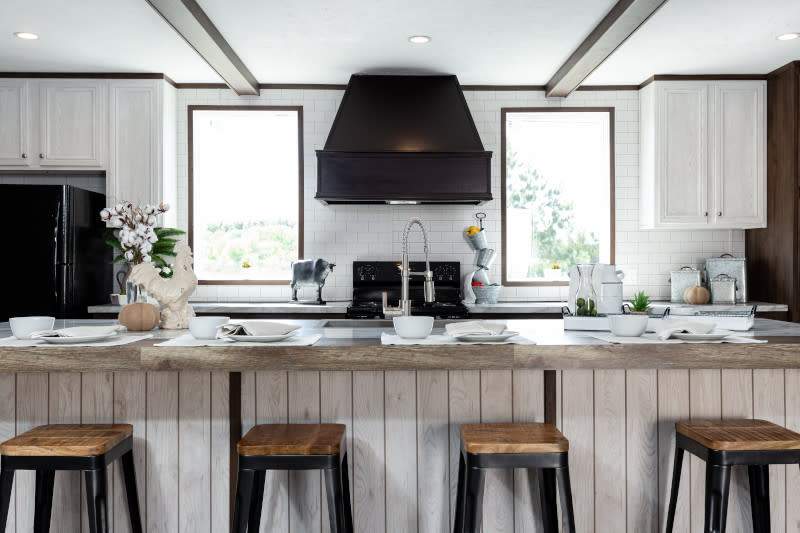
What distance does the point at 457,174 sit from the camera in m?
4.21

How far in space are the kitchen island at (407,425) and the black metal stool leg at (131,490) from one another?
0.42 feet

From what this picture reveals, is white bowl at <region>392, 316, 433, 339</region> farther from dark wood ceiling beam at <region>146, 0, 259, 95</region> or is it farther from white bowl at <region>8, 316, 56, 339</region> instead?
dark wood ceiling beam at <region>146, 0, 259, 95</region>

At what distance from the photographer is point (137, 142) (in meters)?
4.44

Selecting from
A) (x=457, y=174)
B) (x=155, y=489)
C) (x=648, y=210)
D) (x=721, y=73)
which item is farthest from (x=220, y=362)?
(x=721, y=73)

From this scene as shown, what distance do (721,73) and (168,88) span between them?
164 inches

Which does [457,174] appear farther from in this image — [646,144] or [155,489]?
[155,489]

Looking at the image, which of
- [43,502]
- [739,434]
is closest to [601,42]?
[739,434]

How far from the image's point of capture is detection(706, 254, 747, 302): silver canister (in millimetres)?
4453

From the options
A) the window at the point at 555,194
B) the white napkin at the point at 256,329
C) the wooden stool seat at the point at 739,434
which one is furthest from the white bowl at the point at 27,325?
the window at the point at 555,194

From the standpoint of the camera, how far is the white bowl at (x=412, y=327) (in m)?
1.83

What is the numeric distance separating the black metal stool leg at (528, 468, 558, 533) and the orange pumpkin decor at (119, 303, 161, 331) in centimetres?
144

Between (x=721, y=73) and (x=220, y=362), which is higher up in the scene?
(x=721, y=73)

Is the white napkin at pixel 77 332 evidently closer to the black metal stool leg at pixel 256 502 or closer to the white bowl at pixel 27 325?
the white bowl at pixel 27 325

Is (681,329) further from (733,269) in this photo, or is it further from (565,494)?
(733,269)
